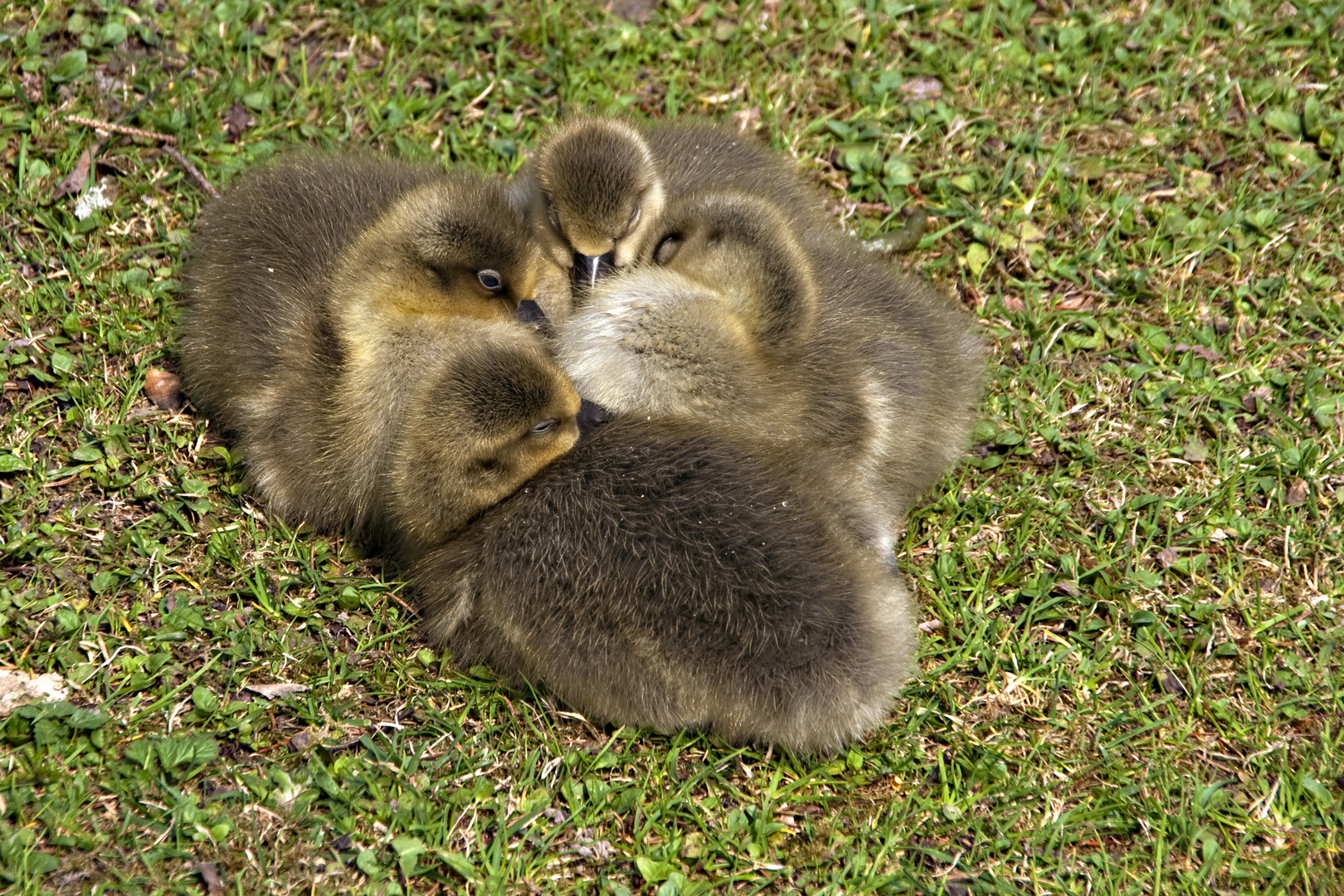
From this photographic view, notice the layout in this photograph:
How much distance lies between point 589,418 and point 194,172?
88.3 inches

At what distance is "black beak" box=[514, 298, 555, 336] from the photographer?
12.9 feet

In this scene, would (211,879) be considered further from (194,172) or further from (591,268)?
(194,172)

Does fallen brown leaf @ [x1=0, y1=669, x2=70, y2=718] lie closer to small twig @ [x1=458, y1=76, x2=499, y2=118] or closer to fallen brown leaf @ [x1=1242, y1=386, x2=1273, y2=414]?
small twig @ [x1=458, y1=76, x2=499, y2=118]

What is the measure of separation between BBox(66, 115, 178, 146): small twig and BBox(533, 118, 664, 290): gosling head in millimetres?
1730

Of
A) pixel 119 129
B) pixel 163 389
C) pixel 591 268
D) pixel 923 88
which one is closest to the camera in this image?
pixel 591 268

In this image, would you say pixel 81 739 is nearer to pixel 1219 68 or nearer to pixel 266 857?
pixel 266 857

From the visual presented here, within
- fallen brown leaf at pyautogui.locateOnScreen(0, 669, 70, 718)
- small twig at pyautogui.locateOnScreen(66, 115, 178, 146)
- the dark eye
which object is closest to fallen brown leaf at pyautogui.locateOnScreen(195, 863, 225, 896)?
fallen brown leaf at pyautogui.locateOnScreen(0, 669, 70, 718)

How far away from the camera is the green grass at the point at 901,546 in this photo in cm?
323

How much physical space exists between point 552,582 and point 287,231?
161cm

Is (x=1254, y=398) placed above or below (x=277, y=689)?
above

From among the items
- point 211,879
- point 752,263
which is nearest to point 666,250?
point 752,263

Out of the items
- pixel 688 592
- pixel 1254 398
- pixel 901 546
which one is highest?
pixel 1254 398

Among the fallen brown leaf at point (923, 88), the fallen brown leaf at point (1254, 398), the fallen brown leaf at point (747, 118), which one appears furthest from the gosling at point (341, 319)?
the fallen brown leaf at point (1254, 398)

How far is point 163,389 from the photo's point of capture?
423 centimetres
